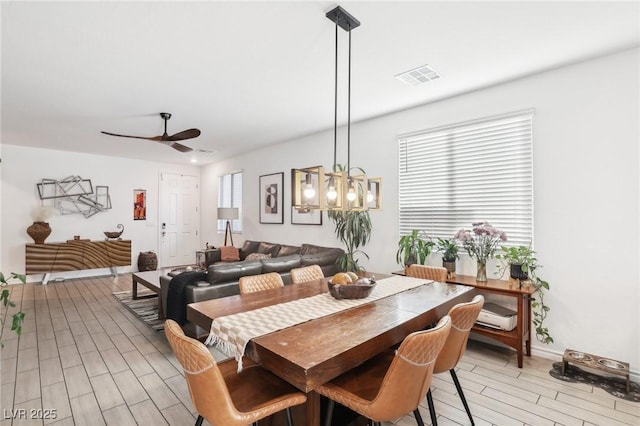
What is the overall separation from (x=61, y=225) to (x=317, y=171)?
7.05 meters

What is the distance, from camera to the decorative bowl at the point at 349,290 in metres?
2.18

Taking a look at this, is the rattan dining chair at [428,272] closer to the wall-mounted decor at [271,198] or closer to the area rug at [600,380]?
the area rug at [600,380]

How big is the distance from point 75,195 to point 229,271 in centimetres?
551

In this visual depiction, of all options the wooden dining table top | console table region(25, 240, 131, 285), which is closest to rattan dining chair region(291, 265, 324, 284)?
the wooden dining table top

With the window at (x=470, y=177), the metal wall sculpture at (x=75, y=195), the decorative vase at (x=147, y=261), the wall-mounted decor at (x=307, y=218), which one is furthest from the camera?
the decorative vase at (x=147, y=261)

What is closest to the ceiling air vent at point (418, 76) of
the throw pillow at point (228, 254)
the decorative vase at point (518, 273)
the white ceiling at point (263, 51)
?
the white ceiling at point (263, 51)

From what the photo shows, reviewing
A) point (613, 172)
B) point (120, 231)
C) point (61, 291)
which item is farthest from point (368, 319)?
point (120, 231)

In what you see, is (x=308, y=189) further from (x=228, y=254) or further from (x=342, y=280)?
(x=228, y=254)

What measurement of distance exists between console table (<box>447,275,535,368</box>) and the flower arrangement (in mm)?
297

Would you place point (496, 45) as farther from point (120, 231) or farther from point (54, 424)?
point (120, 231)

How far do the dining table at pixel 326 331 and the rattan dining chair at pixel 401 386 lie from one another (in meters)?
0.15

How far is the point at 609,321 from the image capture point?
277 cm

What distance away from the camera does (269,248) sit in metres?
5.97

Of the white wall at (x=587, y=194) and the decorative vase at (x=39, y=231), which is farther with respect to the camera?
the decorative vase at (x=39, y=231)
